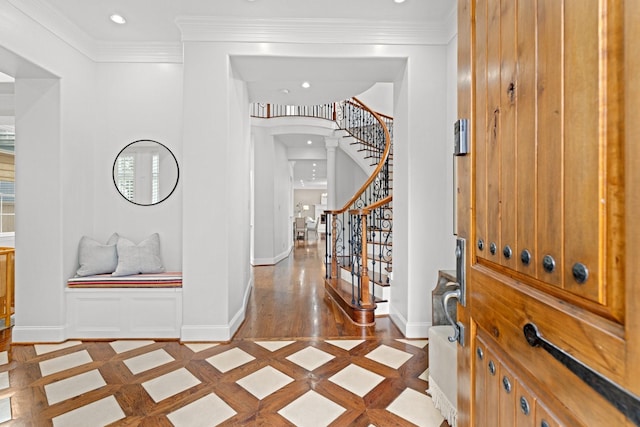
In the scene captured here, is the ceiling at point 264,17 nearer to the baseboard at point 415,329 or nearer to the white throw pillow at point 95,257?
the white throw pillow at point 95,257

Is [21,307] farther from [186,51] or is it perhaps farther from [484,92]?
[484,92]

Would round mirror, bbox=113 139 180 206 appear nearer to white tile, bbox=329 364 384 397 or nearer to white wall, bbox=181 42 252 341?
white wall, bbox=181 42 252 341

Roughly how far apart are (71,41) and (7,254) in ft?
7.35

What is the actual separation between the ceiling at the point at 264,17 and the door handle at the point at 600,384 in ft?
9.29

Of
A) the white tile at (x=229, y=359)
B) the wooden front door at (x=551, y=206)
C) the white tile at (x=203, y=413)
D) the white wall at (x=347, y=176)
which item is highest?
the white wall at (x=347, y=176)

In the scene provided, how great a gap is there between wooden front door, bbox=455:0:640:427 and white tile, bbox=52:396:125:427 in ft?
6.34

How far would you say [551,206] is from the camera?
519 mm

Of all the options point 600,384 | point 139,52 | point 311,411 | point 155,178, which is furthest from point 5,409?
point 139,52

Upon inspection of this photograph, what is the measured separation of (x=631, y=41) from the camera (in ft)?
1.26

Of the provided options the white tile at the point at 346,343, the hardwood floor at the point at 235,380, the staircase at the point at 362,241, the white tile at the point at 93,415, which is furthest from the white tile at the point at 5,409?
the staircase at the point at 362,241

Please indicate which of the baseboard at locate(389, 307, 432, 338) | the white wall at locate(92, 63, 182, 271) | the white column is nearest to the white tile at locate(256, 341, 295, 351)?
the baseboard at locate(389, 307, 432, 338)

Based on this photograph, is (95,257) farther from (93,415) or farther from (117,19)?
(117,19)

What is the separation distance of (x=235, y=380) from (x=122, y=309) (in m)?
1.43

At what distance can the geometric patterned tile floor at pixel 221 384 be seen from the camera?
1.70 m
